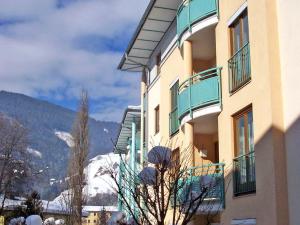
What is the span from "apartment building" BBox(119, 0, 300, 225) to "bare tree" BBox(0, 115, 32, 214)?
2030cm

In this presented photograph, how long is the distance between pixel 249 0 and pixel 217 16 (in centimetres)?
266

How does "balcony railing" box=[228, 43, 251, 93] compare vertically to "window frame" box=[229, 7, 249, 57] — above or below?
below

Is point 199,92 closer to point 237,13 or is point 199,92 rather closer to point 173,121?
point 237,13

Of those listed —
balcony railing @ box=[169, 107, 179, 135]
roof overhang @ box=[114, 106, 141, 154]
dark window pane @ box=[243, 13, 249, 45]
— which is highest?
roof overhang @ box=[114, 106, 141, 154]

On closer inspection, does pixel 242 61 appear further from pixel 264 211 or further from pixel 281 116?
pixel 264 211

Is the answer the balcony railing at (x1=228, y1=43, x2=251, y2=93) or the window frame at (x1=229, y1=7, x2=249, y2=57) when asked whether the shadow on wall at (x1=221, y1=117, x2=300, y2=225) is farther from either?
the window frame at (x1=229, y1=7, x2=249, y2=57)

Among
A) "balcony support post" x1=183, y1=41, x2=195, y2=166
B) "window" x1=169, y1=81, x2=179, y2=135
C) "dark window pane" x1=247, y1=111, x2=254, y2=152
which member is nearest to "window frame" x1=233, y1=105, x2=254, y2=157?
"dark window pane" x1=247, y1=111, x2=254, y2=152

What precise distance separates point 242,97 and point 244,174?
208cm

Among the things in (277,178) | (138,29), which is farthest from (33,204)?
(277,178)

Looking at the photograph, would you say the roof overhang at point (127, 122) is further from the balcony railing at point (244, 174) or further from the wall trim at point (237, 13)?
the balcony railing at point (244, 174)

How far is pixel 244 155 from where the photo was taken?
45.6 feet

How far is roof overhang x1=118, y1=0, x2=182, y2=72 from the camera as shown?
67.4 feet

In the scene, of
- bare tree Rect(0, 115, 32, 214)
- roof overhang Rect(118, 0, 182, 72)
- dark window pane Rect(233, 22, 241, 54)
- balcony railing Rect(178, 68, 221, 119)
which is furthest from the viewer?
bare tree Rect(0, 115, 32, 214)

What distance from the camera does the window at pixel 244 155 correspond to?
13547mm
